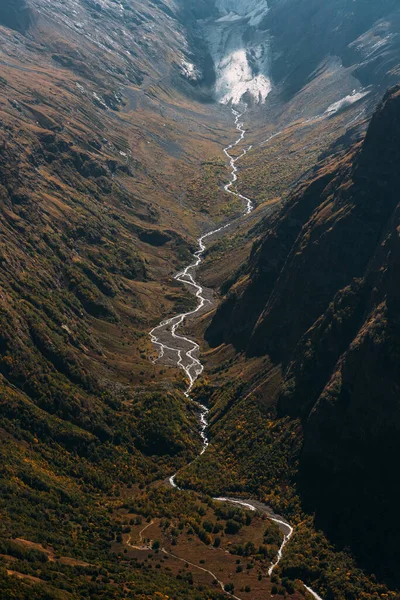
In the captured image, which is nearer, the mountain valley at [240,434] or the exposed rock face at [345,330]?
the mountain valley at [240,434]

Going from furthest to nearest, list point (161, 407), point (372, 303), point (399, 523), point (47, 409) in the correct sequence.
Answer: point (161, 407), point (47, 409), point (372, 303), point (399, 523)

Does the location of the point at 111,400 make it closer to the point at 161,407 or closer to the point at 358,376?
the point at 161,407

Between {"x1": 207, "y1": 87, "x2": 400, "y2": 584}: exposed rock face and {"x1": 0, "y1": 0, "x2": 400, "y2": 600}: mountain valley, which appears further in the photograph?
{"x1": 207, "y1": 87, "x2": 400, "y2": 584}: exposed rock face

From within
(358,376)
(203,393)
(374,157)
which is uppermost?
(374,157)

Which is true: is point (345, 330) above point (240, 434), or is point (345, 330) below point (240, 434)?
above

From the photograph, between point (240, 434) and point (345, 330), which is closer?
point (345, 330)

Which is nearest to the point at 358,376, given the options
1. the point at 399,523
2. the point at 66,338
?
the point at 399,523

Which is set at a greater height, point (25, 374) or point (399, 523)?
point (399, 523)

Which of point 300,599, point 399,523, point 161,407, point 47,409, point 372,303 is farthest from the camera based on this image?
point 161,407
